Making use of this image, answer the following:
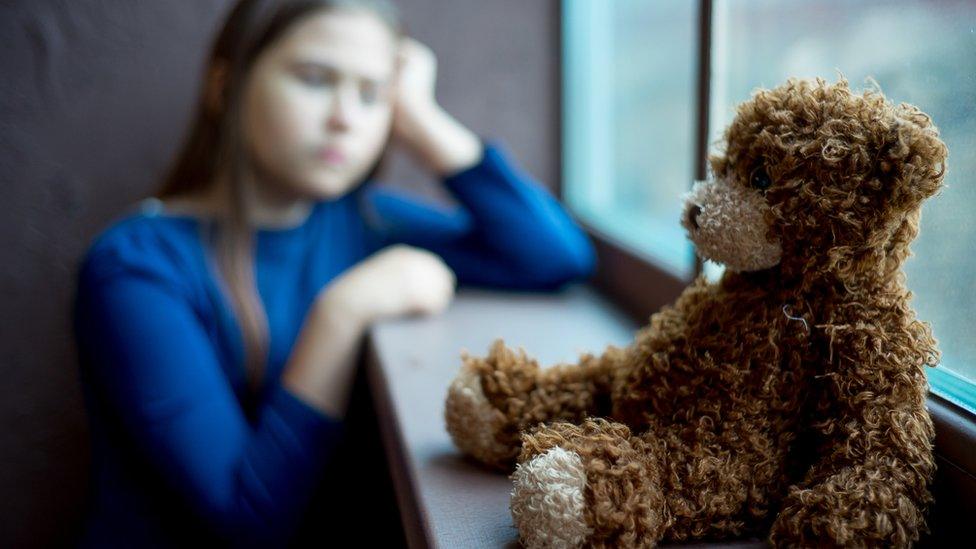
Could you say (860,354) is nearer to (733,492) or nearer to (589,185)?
(733,492)

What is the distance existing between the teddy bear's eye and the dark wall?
37.3 inches

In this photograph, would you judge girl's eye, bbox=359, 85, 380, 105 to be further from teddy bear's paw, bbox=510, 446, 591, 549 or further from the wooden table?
teddy bear's paw, bbox=510, 446, 591, 549

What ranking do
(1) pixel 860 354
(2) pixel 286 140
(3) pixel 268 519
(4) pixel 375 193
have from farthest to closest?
(4) pixel 375 193
(2) pixel 286 140
(3) pixel 268 519
(1) pixel 860 354

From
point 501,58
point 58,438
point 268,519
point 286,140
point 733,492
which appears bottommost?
point 58,438

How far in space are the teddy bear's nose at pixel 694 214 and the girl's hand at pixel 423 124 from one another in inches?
27.3

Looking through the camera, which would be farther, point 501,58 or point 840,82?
point 501,58

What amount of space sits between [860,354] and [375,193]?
933 mm

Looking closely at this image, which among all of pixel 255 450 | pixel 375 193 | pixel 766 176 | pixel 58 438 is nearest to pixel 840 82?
pixel 766 176

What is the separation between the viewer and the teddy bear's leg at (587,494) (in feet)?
1.13

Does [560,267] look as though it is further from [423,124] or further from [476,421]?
[476,421]

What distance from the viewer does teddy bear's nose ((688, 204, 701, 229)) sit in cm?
40

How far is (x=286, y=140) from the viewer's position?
90 cm

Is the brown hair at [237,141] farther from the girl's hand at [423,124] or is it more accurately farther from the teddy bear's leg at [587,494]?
the teddy bear's leg at [587,494]

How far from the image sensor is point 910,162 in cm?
33
